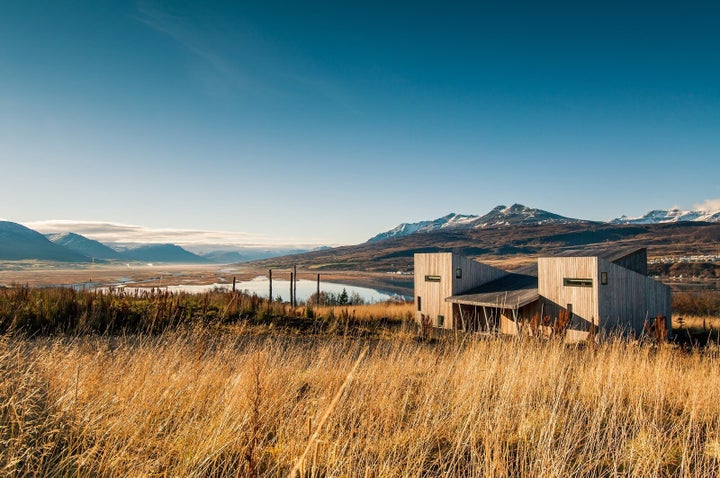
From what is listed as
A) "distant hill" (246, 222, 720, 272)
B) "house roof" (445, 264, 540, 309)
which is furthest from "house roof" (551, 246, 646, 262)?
"distant hill" (246, 222, 720, 272)

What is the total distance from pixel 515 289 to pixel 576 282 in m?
3.62

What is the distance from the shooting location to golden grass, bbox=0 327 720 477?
300 centimetres

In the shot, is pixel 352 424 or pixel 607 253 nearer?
pixel 352 424

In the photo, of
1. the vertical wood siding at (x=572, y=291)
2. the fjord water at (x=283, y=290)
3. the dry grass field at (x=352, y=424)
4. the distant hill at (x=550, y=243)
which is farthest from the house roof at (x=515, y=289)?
the distant hill at (x=550, y=243)

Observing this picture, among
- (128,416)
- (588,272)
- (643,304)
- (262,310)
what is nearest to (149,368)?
(128,416)

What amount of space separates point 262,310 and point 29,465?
14.8m

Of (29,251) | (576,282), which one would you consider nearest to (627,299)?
(576,282)

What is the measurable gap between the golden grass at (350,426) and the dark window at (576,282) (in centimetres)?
1125

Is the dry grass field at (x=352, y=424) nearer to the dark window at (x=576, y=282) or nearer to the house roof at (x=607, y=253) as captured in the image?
the dark window at (x=576, y=282)

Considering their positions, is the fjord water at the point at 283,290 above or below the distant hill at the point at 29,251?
below

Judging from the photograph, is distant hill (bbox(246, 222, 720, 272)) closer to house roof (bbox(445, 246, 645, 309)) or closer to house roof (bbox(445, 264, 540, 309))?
house roof (bbox(445, 264, 540, 309))

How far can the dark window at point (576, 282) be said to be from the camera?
643 inches

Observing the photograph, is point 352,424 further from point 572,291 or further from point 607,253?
point 607,253

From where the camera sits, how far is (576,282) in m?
16.8
